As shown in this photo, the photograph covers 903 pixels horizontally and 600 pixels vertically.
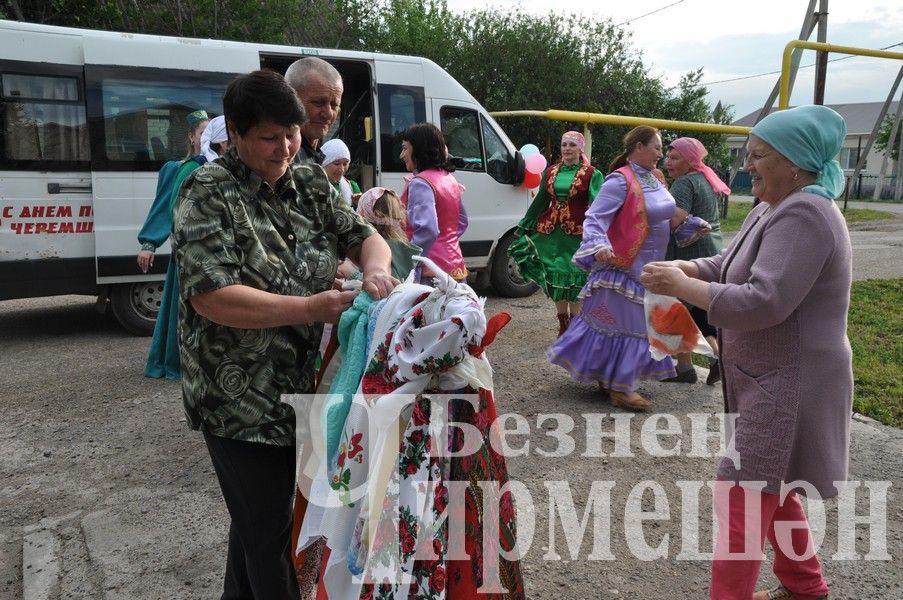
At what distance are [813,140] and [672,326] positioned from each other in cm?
91

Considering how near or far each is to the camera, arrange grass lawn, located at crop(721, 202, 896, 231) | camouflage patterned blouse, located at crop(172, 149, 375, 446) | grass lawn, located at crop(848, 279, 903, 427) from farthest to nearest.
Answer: grass lawn, located at crop(721, 202, 896, 231), grass lawn, located at crop(848, 279, 903, 427), camouflage patterned blouse, located at crop(172, 149, 375, 446)

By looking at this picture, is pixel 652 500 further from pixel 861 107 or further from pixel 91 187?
pixel 861 107

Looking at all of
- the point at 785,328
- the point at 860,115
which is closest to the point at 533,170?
the point at 785,328

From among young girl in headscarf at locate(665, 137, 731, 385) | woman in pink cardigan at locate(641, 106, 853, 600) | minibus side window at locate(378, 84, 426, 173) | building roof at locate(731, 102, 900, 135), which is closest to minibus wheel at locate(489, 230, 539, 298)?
minibus side window at locate(378, 84, 426, 173)

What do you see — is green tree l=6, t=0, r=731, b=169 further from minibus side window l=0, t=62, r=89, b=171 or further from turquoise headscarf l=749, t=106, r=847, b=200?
turquoise headscarf l=749, t=106, r=847, b=200

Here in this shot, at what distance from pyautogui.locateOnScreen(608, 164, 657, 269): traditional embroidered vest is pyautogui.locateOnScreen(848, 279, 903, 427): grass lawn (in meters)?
1.90

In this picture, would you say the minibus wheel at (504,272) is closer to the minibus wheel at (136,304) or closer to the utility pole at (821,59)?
the minibus wheel at (136,304)

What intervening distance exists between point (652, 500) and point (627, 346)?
5.03 ft

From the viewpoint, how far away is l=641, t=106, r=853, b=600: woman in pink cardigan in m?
2.39

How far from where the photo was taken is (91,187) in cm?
680

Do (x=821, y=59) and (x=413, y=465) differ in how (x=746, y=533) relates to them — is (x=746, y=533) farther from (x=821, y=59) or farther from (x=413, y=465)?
(x=821, y=59)

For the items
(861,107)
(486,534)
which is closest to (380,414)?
(486,534)

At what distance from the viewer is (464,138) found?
8945 mm

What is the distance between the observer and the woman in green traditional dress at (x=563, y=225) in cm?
621
